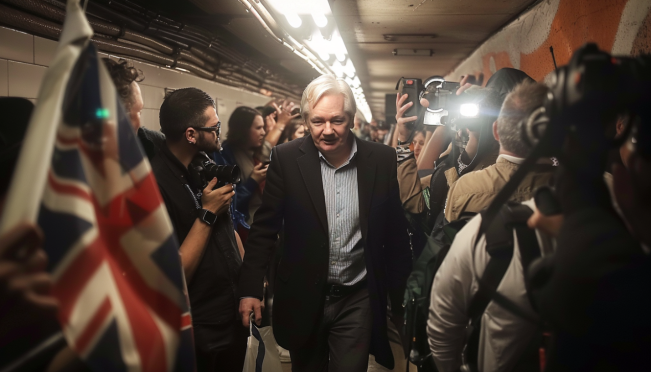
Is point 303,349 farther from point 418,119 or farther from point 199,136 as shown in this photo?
point 418,119

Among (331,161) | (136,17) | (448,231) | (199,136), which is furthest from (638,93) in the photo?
(136,17)

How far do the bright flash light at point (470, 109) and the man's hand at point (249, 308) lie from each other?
1146 mm

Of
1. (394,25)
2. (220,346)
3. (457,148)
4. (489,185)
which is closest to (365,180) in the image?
(457,148)

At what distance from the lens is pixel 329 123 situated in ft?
6.81

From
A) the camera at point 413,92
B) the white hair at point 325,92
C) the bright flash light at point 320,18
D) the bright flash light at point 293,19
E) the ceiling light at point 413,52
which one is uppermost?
the ceiling light at point 413,52

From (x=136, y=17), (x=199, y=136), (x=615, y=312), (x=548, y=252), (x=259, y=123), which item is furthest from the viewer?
(x=259, y=123)

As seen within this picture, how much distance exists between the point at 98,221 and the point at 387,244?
150 cm

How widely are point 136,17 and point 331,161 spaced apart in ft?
7.81

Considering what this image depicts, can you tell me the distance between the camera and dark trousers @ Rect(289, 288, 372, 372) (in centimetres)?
207

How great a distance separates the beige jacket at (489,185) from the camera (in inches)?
37.7

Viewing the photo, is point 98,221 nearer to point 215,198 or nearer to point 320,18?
point 215,198

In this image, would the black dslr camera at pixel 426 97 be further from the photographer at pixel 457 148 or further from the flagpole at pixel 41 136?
the flagpole at pixel 41 136

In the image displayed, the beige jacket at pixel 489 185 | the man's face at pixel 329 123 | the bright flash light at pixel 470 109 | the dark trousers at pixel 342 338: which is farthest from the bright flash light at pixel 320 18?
the beige jacket at pixel 489 185

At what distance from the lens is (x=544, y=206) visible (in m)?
0.90
